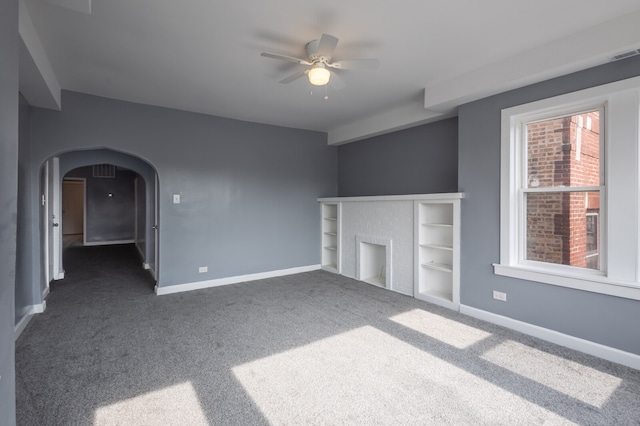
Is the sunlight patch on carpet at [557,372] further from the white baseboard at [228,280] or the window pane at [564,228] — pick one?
the white baseboard at [228,280]

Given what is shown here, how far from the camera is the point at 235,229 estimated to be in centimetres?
518

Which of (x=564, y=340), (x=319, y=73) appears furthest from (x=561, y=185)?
(x=319, y=73)

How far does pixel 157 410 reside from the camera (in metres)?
1.98

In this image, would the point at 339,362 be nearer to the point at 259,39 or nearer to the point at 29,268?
the point at 259,39

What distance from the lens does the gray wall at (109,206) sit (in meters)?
9.62

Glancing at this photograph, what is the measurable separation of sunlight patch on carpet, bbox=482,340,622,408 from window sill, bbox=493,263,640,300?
0.64 meters

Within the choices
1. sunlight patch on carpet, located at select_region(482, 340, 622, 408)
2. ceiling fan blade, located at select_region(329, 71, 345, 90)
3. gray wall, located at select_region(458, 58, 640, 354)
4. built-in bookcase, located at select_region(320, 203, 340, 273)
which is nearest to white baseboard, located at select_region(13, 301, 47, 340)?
ceiling fan blade, located at select_region(329, 71, 345, 90)

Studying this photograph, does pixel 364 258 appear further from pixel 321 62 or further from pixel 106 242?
pixel 106 242

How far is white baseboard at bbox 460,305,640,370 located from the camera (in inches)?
99.3

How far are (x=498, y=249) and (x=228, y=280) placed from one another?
12.6 feet

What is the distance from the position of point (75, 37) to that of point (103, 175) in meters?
8.29

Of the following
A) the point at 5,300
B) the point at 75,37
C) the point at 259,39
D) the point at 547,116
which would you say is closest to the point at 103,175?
the point at 75,37

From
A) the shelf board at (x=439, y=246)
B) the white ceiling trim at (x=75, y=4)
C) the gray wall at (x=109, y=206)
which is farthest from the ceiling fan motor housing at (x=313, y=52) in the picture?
the gray wall at (x=109, y=206)

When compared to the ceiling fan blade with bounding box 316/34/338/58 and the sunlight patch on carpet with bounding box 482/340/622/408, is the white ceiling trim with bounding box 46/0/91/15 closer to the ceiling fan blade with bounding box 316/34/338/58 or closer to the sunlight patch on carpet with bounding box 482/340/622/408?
the ceiling fan blade with bounding box 316/34/338/58
